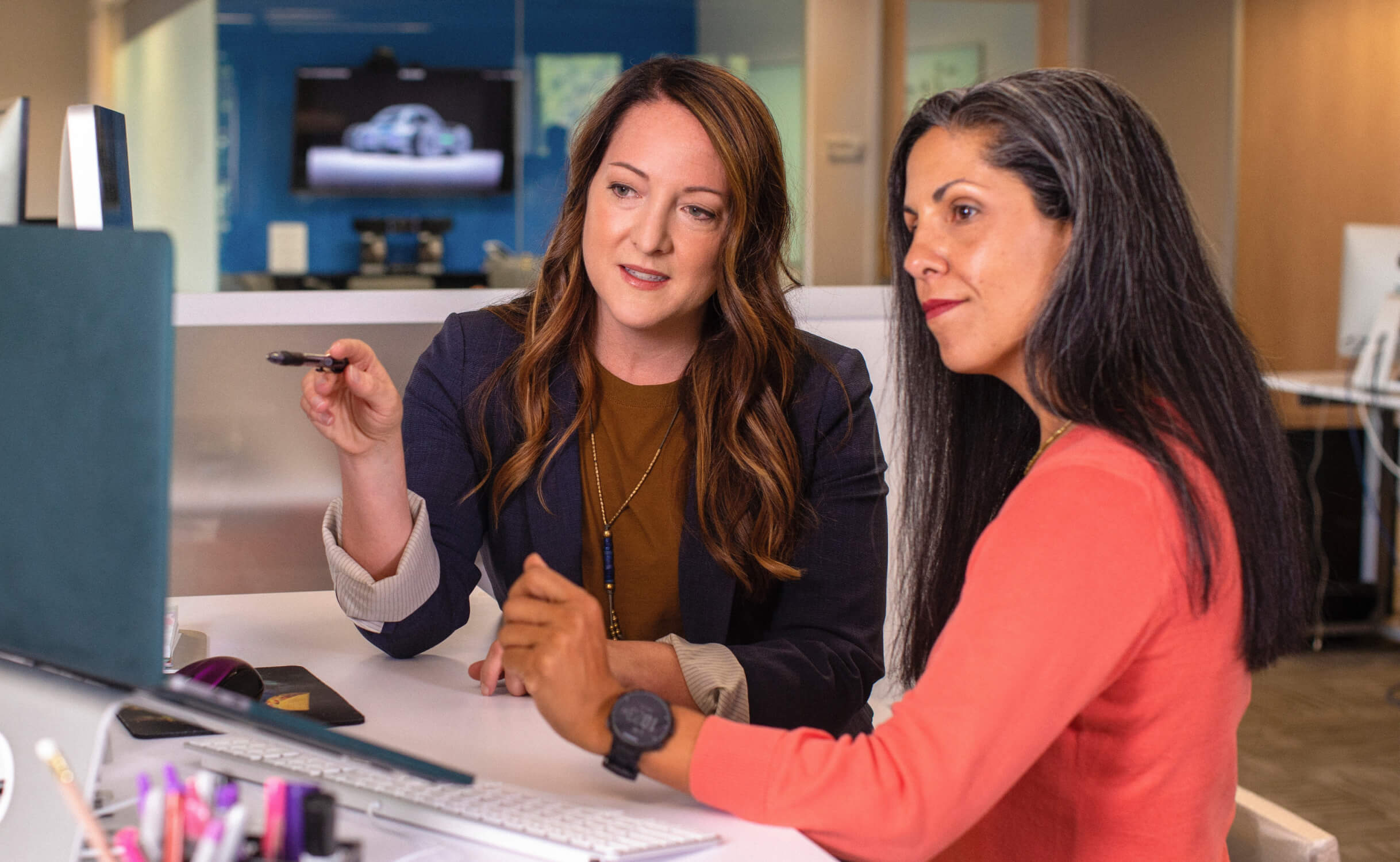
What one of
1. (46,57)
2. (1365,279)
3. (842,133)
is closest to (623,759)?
(1365,279)

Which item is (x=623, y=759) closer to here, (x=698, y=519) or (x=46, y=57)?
(x=698, y=519)

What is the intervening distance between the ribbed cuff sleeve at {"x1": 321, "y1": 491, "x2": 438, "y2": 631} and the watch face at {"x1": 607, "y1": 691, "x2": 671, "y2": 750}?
423 millimetres

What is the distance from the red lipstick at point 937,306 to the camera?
38.3 inches

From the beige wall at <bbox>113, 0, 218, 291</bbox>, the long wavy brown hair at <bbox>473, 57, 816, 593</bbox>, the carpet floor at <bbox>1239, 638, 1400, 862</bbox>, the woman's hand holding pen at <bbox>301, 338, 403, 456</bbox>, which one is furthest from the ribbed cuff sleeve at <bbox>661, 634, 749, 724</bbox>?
the beige wall at <bbox>113, 0, 218, 291</bbox>

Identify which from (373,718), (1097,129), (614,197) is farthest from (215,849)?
(614,197)

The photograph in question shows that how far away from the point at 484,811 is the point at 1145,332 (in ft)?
1.89

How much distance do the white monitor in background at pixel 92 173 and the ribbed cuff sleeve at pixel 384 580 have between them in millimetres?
350

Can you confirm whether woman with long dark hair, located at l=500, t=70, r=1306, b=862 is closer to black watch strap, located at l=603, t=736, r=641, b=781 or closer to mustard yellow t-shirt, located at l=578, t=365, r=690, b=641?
black watch strap, located at l=603, t=736, r=641, b=781

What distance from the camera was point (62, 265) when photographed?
66 centimetres

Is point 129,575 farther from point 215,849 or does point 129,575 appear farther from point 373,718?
point 373,718

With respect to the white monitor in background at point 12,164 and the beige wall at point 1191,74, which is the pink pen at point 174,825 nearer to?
the white monitor in background at point 12,164

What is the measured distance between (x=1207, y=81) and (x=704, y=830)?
5600 millimetres

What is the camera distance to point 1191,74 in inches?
222

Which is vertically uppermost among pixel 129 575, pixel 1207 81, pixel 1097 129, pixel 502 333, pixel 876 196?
pixel 1207 81
